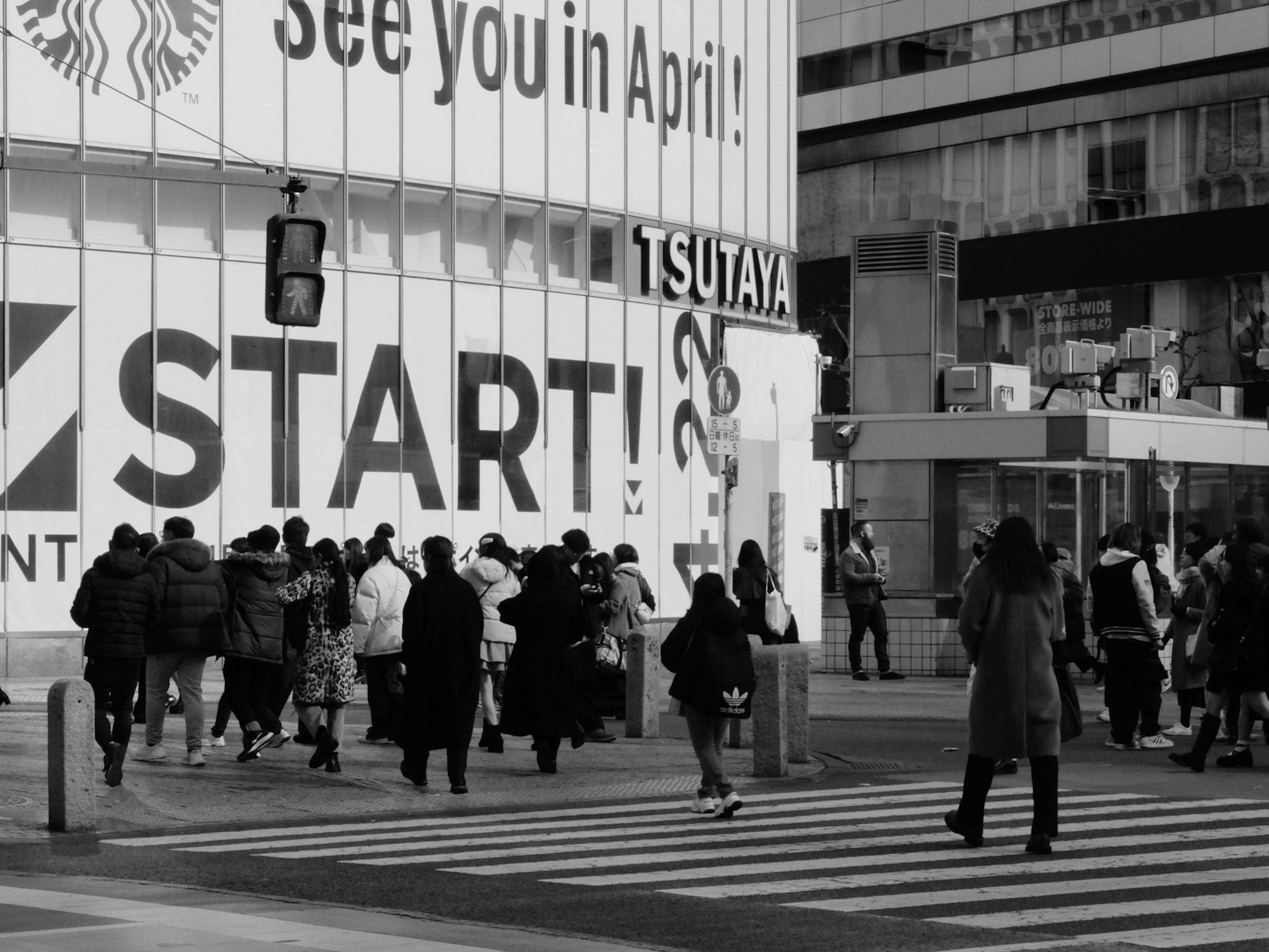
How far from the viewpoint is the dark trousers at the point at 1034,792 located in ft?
35.4

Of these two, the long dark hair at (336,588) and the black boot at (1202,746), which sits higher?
the long dark hair at (336,588)

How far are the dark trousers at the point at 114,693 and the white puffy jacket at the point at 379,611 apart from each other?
2007 mm

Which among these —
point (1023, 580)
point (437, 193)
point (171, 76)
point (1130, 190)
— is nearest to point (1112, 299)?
point (1130, 190)

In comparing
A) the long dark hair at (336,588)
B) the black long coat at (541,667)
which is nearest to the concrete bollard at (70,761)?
the long dark hair at (336,588)

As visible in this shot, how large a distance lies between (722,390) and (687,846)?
799 cm

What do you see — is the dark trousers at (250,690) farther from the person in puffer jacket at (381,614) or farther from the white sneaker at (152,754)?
the person in puffer jacket at (381,614)

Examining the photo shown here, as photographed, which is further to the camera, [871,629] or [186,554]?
[871,629]

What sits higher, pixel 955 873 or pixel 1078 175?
pixel 1078 175

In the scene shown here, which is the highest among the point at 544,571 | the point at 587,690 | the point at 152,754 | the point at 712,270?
the point at 712,270

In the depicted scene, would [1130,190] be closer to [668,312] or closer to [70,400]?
[668,312]

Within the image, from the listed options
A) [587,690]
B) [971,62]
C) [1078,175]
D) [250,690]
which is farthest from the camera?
[971,62]

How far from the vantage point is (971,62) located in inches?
2080

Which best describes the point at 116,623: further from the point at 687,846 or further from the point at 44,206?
the point at 44,206

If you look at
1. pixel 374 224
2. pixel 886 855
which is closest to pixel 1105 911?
pixel 886 855
